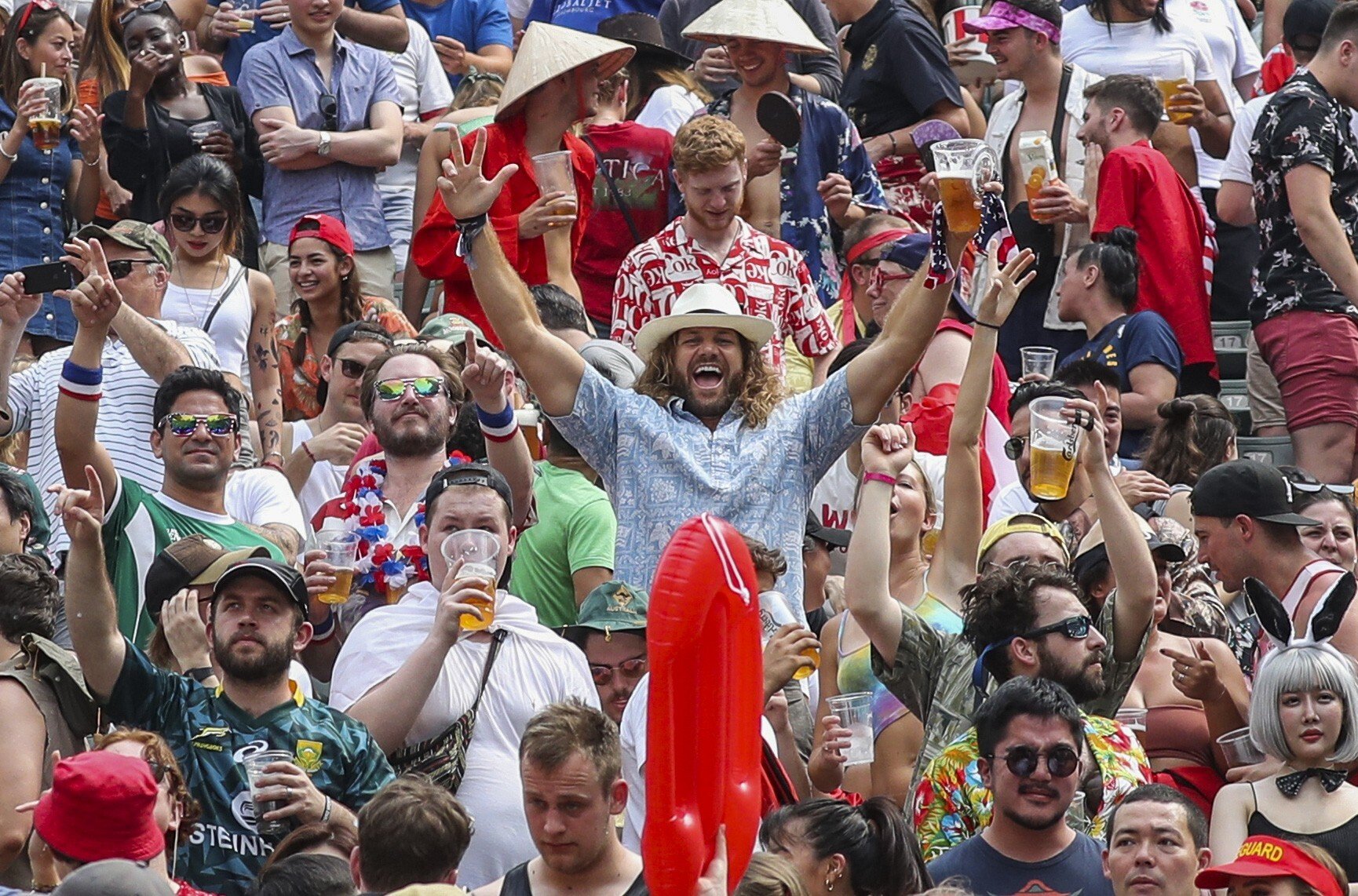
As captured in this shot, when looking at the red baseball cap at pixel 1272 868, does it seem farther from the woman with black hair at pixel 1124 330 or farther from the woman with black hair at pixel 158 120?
the woman with black hair at pixel 158 120

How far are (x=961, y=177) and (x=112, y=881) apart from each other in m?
3.43

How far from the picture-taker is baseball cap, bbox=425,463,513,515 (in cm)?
711

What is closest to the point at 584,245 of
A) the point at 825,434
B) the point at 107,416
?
the point at 107,416

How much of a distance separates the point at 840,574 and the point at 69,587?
3484 millimetres

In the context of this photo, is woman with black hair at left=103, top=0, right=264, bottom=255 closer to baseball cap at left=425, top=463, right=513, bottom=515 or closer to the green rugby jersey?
baseball cap at left=425, top=463, right=513, bottom=515

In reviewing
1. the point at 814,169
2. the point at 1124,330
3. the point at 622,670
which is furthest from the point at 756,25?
the point at 622,670

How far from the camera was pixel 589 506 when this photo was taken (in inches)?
318

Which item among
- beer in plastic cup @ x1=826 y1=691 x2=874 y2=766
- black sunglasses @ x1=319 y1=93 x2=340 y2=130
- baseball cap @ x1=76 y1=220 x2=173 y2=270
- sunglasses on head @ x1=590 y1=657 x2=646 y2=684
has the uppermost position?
baseball cap @ x1=76 y1=220 x2=173 y2=270

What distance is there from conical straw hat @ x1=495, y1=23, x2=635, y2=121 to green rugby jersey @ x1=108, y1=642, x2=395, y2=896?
3.93 metres

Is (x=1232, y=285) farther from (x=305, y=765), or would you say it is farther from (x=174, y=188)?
(x=305, y=765)

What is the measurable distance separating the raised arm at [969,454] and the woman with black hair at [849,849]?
1589 mm

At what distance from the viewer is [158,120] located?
436 inches

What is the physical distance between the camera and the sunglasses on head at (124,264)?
918 cm

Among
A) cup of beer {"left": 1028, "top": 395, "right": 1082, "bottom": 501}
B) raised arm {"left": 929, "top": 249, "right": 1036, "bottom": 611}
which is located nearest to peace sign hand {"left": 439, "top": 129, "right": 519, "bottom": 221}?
raised arm {"left": 929, "top": 249, "right": 1036, "bottom": 611}
